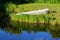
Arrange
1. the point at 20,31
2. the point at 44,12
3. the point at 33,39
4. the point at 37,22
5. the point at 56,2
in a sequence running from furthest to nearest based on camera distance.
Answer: the point at 56,2 < the point at 44,12 < the point at 37,22 < the point at 20,31 < the point at 33,39

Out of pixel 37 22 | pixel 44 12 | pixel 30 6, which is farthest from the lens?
pixel 30 6

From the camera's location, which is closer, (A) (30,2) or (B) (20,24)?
(B) (20,24)

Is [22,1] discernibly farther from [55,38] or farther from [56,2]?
[55,38]

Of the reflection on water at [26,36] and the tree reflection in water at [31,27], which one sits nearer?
the reflection on water at [26,36]

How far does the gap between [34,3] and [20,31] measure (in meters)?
13.9

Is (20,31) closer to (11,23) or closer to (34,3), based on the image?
(11,23)

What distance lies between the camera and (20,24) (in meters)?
23.6

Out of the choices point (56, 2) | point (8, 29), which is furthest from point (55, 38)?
point (56, 2)

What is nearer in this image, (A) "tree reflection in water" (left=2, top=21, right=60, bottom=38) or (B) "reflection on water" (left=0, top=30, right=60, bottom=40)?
(B) "reflection on water" (left=0, top=30, right=60, bottom=40)

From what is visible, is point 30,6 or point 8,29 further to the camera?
point 30,6

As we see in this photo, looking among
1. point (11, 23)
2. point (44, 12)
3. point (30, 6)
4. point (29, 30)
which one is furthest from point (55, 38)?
point (30, 6)

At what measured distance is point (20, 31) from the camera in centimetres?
2133

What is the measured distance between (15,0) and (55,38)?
57.1 ft

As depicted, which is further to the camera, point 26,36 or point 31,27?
point 31,27
